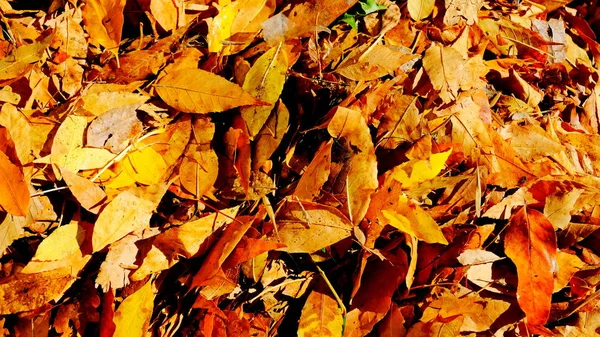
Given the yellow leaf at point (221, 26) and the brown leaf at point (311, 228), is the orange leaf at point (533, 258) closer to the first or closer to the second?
the brown leaf at point (311, 228)

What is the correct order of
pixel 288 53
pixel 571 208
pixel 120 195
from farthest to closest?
1. pixel 571 208
2. pixel 288 53
3. pixel 120 195

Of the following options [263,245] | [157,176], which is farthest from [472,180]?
[157,176]

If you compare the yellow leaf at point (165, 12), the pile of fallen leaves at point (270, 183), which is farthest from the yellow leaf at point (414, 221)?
the yellow leaf at point (165, 12)

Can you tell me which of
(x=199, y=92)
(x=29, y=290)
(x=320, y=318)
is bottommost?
(x=320, y=318)

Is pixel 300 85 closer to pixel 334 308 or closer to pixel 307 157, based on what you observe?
pixel 307 157

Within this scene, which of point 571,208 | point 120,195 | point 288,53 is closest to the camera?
point 120,195

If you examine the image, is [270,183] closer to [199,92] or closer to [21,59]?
[199,92]

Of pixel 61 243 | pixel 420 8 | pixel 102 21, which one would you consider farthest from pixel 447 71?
pixel 61 243

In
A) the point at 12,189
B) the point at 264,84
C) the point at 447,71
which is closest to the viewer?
the point at 12,189
